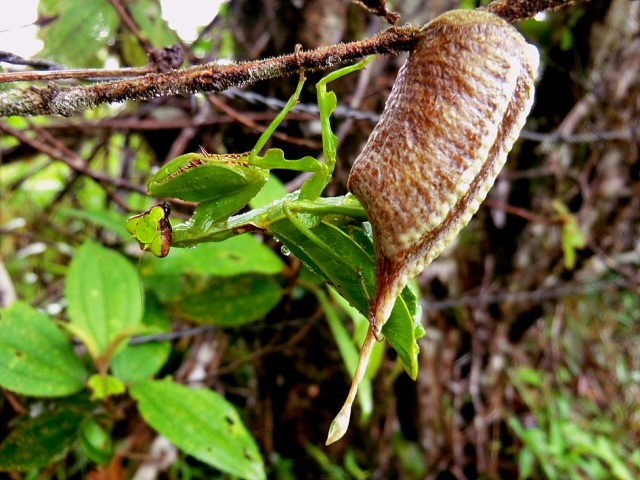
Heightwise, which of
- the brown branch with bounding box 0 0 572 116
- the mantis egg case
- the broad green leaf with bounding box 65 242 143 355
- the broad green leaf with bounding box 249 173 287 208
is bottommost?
the broad green leaf with bounding box 65 242 143 355

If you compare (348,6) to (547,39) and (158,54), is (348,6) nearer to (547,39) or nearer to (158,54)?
(547,39)

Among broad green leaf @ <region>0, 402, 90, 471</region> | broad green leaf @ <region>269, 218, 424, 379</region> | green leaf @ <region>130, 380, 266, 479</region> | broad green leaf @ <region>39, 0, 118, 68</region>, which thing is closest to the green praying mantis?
broad green leaf @ <region>269, 218, 424, 379</region>

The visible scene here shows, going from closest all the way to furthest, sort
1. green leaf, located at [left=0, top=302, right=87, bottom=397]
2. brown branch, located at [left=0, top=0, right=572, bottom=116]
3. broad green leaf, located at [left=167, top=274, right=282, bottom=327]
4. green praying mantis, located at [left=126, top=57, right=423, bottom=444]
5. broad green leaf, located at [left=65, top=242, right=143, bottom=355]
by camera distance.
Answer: brown branch, located at [left=0, top=0, right=572, bottom=116]
green praying mantis, located at [left=126, top=57, right=423, bottom=444]
green leaf, located at [left=0, top=302, right=87, bottom=397]
broad green leaf, located at [left=65, top=242, right=143, bottom=355]
broad green leaf, located at [left=167, top=274, right=282, bottom=327]

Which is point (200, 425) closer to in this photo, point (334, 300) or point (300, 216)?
point (334, 300)

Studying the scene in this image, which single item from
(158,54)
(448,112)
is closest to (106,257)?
(158,54)

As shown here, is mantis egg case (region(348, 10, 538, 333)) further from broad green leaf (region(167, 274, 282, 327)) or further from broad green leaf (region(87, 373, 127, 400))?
broad green leaf (region(167, 274, 282, 327))

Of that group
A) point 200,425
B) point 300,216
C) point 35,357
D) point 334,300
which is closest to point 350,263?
point 300,216

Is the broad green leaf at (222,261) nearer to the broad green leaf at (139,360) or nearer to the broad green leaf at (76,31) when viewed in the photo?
the broad green leaf at (139,360)
